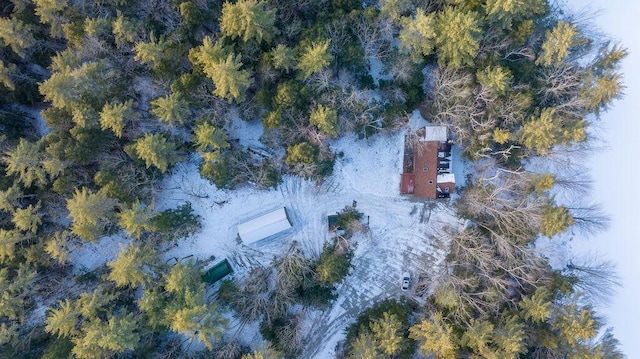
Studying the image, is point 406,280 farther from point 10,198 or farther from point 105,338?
point 10,198

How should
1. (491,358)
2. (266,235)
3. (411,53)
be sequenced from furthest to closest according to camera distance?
(266,235) → (411,53) → (491,358)

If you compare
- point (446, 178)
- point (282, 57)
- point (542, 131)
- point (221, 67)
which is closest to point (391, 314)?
point (446, 178)

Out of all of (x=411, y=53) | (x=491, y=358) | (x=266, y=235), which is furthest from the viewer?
(x=266, y=235)

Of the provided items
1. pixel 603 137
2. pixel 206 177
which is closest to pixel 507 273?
pixel 603 137

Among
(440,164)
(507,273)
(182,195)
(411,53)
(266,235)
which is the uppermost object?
(411,53)

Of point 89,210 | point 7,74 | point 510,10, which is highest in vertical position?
point 510,10

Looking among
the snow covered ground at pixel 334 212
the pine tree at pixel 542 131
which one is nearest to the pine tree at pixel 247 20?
the snow covered ground at pixel 334 212

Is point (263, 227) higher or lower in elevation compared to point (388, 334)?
higher

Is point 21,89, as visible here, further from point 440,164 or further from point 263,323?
point 440,164
